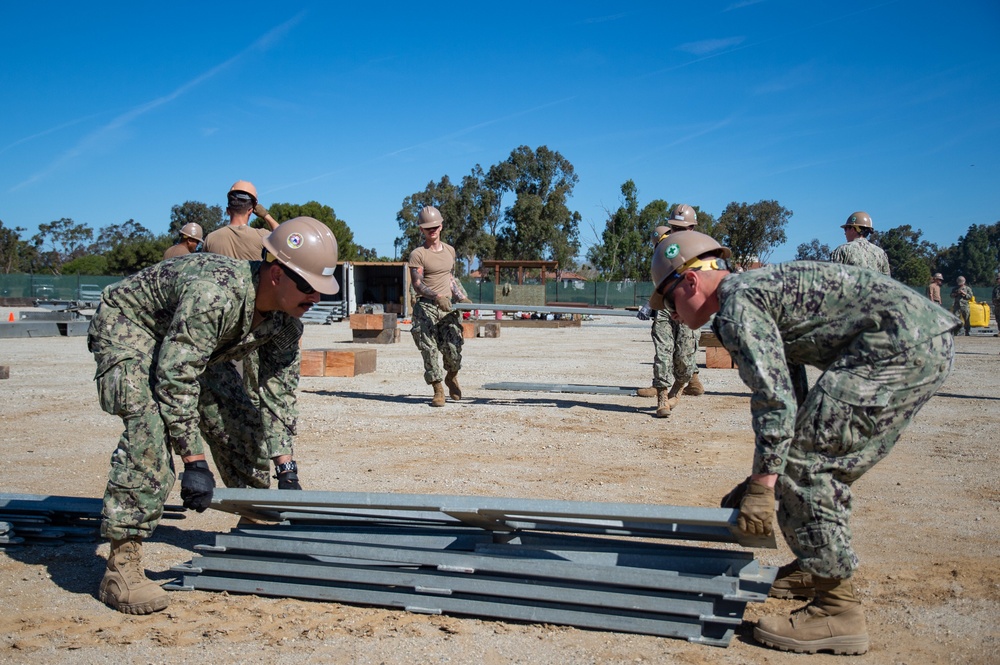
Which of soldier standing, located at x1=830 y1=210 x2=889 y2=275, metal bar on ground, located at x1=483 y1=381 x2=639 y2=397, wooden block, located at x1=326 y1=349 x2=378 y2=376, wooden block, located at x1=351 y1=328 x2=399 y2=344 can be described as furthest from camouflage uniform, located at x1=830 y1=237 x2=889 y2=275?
wooden block, located at x1=351 y1=328 x2=399 y2=344

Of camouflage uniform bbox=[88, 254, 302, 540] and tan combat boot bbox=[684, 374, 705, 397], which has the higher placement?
camouflage uniform bbox=[88, 254, 302, 540]

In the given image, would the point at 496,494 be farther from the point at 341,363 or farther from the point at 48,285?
the point at 48,285

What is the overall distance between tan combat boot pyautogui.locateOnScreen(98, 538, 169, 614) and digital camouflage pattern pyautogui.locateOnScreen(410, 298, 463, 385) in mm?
6080

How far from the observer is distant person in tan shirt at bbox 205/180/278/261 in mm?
6906

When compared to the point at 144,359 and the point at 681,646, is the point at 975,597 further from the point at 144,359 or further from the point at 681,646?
the point at 144,359

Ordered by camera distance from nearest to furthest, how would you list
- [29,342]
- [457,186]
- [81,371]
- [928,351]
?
[928,351] < [81,371] < [29,342] < [457,186]

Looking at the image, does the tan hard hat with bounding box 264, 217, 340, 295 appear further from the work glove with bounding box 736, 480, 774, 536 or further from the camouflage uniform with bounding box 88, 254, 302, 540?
the work glove with bounding box 736, 480, 774, 536

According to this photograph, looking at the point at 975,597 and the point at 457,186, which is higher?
the point at 457,186

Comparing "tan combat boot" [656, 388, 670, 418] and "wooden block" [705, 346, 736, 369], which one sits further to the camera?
"wooden block" [705, 346, 736, 369]

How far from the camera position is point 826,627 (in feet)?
11.2

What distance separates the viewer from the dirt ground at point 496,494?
3.45 metres

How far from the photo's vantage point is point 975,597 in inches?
155

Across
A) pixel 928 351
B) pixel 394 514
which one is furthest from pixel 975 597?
pixel 394 514

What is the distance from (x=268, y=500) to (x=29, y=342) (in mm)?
20621
